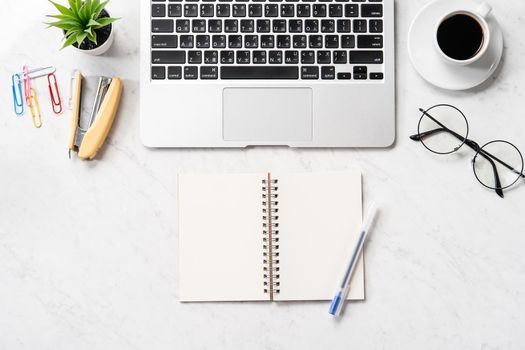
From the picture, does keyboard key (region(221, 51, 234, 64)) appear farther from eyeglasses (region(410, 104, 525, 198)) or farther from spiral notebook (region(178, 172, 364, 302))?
eyeglasses (region(410, 104, 525, 198))

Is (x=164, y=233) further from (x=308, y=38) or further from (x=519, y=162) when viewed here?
(x=519, y=162)

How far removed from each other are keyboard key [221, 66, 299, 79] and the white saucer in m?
0.20

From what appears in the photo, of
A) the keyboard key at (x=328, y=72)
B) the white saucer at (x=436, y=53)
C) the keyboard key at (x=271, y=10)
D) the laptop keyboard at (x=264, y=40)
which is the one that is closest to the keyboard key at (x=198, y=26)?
the laptop keyboard at (x=264, y=40)

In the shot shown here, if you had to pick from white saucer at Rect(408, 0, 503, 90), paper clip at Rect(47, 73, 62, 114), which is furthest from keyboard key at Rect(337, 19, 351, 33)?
paper clip at Rect(47, 73, 62, 114)

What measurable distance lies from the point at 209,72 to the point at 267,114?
4.5 inches

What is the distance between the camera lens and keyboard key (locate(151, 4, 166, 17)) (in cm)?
84

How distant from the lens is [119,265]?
2.83 ft

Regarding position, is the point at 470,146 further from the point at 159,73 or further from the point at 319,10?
the point at 159,73

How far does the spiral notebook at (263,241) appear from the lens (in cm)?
86

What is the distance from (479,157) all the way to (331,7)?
34cm

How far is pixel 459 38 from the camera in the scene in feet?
2.68

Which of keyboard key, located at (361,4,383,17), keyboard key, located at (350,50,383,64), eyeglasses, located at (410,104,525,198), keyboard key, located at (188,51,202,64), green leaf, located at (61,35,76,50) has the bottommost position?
eyeglasses, located at (410,104,525,198)

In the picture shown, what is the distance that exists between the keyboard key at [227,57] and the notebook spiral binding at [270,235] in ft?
0.64

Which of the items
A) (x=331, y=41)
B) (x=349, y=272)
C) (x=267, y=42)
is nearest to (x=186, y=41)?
(x=267, y=42)
